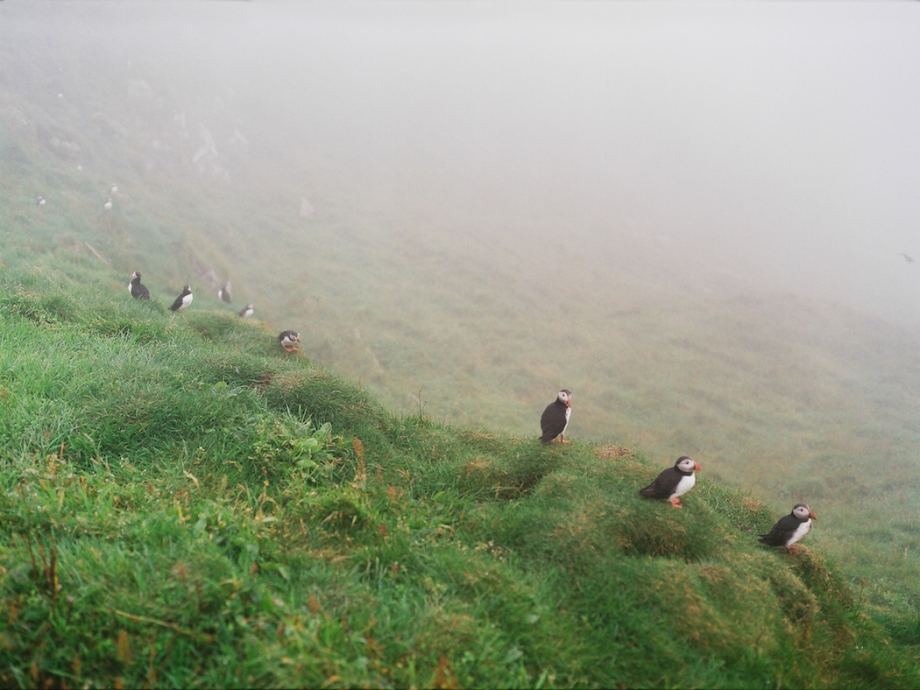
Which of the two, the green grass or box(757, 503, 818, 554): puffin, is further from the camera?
box(757, 503, 818, 554): puffin

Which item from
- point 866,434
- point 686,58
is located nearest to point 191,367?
point 866,434

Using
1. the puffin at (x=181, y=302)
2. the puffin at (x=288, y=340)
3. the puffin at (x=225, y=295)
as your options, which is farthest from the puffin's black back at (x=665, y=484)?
the puffin at (x=225, y=295)

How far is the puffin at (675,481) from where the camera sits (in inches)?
182

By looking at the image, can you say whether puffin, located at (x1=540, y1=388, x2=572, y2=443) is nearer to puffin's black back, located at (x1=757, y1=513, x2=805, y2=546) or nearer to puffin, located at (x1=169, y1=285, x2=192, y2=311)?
puffin's black back, located at (x1=757, y1=513, x2=805, y2=546)

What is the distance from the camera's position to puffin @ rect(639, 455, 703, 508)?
4.63m

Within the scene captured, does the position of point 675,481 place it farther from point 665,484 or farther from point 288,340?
point 288,340

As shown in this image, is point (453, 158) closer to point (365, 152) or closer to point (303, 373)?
point (365, 152)

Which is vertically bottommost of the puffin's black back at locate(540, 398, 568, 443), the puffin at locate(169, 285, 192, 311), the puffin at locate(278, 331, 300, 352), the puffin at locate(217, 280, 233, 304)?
the puffin at locate(217, 280, 233, 304)

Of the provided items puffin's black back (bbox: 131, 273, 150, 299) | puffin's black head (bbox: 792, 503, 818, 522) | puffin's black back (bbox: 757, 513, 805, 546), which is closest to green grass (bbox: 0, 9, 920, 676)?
puffin's black back (bbox: 757, 513, 805, 546)

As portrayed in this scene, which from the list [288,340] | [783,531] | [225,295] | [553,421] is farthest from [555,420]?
[225,295]

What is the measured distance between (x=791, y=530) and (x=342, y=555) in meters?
4.23

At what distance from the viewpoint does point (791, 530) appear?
516 centimetres

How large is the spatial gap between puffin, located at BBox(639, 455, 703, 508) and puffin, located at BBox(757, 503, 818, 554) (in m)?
1.27

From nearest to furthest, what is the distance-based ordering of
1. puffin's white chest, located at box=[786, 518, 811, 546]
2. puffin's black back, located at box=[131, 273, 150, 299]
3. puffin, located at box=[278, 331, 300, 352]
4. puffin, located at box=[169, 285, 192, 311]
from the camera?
puffin's white chest, located at box=[786, 518, 811, 546], puffin, located at box=[278, 331, 300, 352], puffin's black back, located at box=[131, 273, 150, 299], puffin, located at box=[169, 285, 192, 311]
